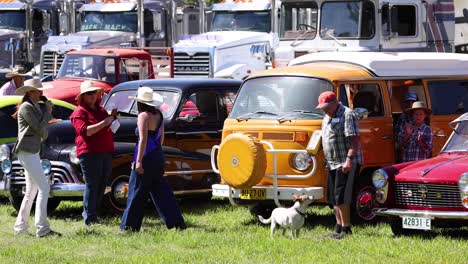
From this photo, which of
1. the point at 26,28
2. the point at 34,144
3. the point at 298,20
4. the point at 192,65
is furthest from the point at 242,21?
the point at 34,144

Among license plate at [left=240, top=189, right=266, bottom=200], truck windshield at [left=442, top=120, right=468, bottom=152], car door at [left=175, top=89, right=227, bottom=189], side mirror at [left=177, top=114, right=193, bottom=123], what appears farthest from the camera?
side mirror at [left=177, top=114, right=193, bottom=123]

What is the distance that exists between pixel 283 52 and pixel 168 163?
810cm

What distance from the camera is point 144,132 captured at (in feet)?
39.6

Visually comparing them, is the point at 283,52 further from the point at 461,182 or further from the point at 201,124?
the point at 461,182

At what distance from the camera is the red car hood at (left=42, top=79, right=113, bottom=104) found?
69.7 ft

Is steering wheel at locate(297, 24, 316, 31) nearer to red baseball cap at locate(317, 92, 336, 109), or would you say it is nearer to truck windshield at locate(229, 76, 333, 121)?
truck windshield at locate(229, 76, 333, 121)

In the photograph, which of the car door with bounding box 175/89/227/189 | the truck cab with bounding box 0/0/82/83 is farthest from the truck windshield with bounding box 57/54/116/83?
the car door with bounding box 175/89/227/189

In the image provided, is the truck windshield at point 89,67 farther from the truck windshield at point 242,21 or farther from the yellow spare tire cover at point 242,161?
the yellow spare tire cover at point 242,161

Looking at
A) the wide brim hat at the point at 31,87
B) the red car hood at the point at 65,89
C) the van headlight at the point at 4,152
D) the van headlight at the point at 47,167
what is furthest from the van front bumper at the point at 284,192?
the red car hood at the point at 65,89

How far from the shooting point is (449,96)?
14062 mm

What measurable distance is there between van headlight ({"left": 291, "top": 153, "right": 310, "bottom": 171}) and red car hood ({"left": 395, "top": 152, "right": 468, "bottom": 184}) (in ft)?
3.89

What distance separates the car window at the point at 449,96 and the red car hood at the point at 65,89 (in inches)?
345

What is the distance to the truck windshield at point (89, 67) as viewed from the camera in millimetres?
22641

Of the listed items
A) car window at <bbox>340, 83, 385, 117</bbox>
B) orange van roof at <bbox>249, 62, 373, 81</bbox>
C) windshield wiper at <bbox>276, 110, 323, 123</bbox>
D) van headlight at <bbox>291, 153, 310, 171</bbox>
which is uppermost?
orange van roof at <bbox>249, 62, 373, 81</bbox>
